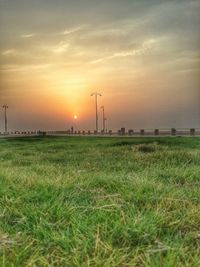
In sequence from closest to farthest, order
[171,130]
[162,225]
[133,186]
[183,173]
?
1. [162,225]
2. [133,186]
3. [183,173]
4. [171,130]

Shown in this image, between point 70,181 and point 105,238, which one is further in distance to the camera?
A: point 70,181

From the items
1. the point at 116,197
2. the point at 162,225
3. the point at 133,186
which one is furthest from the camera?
the point at 133,186

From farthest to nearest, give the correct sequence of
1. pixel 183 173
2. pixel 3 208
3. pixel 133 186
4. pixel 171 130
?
pixel 171 130
pixel 183 173
pixel 133 186
pixel 3 208

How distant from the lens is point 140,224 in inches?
196

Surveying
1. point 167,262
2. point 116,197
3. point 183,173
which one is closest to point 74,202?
point 116,197

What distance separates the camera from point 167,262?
13.5 ft

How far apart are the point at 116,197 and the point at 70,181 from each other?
45.3 inches

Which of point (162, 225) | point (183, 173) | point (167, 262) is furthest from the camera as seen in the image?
point (183, 173)

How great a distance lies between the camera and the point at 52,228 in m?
5.03

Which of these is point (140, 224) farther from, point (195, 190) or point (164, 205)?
point (195, 190)

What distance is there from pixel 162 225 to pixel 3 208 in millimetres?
1947

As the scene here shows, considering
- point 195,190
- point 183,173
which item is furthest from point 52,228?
point 183,173

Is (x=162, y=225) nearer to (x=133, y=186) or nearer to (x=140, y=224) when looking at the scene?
(x=140, y=224)

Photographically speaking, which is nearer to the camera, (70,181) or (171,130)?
(70,181)
